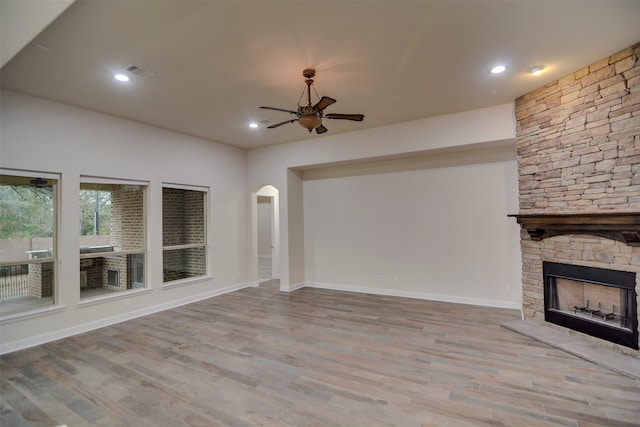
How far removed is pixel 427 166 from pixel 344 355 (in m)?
3.79

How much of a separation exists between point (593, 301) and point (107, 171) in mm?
6869

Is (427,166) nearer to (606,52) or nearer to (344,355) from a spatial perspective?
(606,52)

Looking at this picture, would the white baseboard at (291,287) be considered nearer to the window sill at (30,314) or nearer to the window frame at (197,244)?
the window frame at (197,244)

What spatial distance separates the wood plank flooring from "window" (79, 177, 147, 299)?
79 cm

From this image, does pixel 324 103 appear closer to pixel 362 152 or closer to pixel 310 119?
pixel 310 119

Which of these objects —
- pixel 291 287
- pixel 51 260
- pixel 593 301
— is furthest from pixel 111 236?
pixel 593 301

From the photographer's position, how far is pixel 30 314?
392cm

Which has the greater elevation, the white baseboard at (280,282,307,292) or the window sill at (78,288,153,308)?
the window sill at (78,288,153,308)

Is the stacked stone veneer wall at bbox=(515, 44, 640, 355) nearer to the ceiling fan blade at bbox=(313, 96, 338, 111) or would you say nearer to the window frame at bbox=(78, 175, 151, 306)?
the ceiling fan blade at bbox=(313, 96, 338, 111)

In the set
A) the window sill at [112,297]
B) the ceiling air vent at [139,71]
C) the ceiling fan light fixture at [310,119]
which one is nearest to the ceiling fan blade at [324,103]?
the ceiling fan light fixture at [310,119]

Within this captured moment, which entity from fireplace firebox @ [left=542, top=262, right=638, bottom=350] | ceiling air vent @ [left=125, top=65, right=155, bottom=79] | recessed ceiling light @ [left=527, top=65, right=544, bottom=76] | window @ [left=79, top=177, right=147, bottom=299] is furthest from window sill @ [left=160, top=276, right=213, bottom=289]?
recessed ceiling light @ [left=527, top=65, right=544, bottom=76]

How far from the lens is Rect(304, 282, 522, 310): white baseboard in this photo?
5.14 meters

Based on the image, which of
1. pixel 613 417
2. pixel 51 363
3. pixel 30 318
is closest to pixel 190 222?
pixel 30 318

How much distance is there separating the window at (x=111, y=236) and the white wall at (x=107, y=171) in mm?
154
